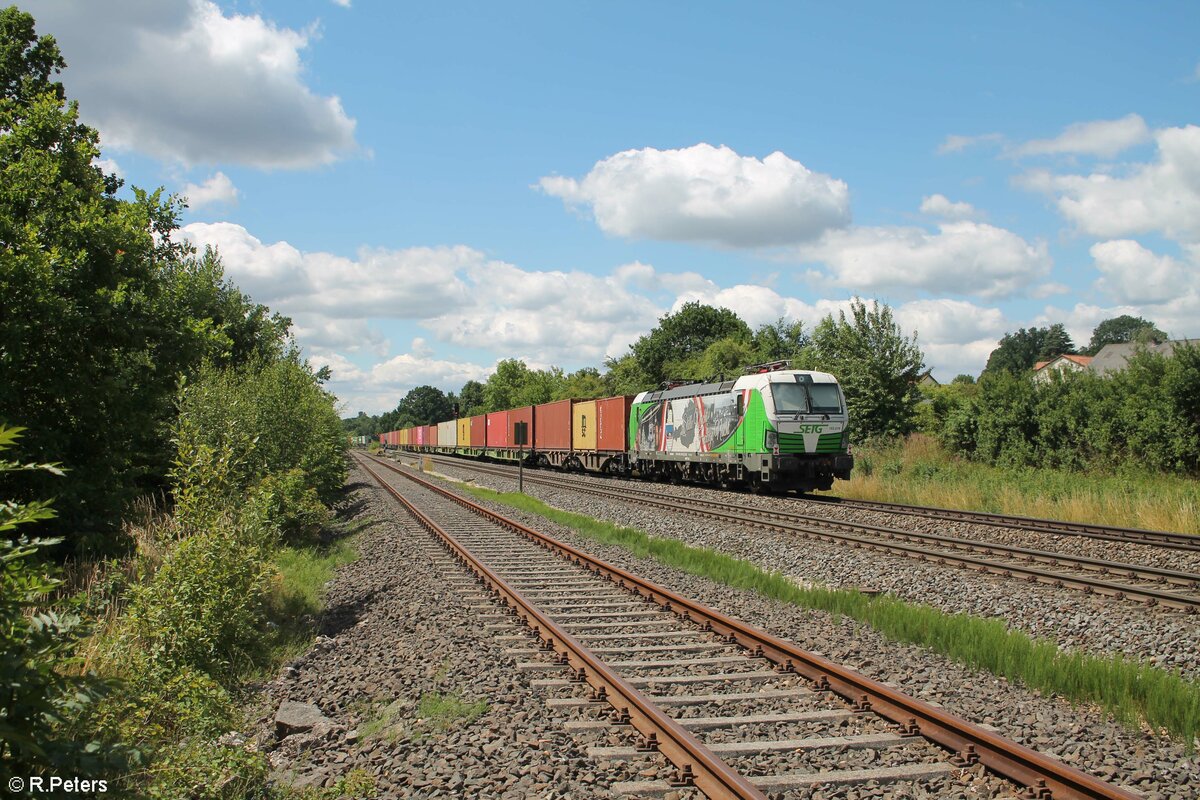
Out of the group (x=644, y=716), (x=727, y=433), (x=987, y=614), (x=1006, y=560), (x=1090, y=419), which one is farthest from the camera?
(x=1090, y=419)

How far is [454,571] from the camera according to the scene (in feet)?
37.1

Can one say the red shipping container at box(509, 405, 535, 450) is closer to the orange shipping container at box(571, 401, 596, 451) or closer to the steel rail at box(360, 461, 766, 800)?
the orange shipping container at box(571, 401, 596, 451)

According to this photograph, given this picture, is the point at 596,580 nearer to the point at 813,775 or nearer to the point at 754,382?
the point at 813,775

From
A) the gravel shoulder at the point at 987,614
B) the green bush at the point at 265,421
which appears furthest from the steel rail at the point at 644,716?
the green bush at the point at 265,421

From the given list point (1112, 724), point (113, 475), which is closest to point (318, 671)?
point (113, 475)

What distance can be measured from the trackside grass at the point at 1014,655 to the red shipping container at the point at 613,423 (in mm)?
20394

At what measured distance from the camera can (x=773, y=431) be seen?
20.2 meters

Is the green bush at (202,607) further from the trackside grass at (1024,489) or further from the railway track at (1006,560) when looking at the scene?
the trackside grass at (1024,489)

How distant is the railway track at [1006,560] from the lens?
9.20m

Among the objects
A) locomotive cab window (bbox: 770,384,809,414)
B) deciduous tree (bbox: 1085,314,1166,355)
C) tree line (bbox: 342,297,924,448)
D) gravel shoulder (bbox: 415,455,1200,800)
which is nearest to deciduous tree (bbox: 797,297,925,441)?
tree line (bbox: 342,297,924,448)

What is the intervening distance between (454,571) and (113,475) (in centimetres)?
449

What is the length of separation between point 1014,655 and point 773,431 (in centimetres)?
1366

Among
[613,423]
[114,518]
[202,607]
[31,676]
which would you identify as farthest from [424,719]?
[613,423]

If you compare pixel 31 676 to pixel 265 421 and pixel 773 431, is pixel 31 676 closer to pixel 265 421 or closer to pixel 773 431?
pixel 265 421
